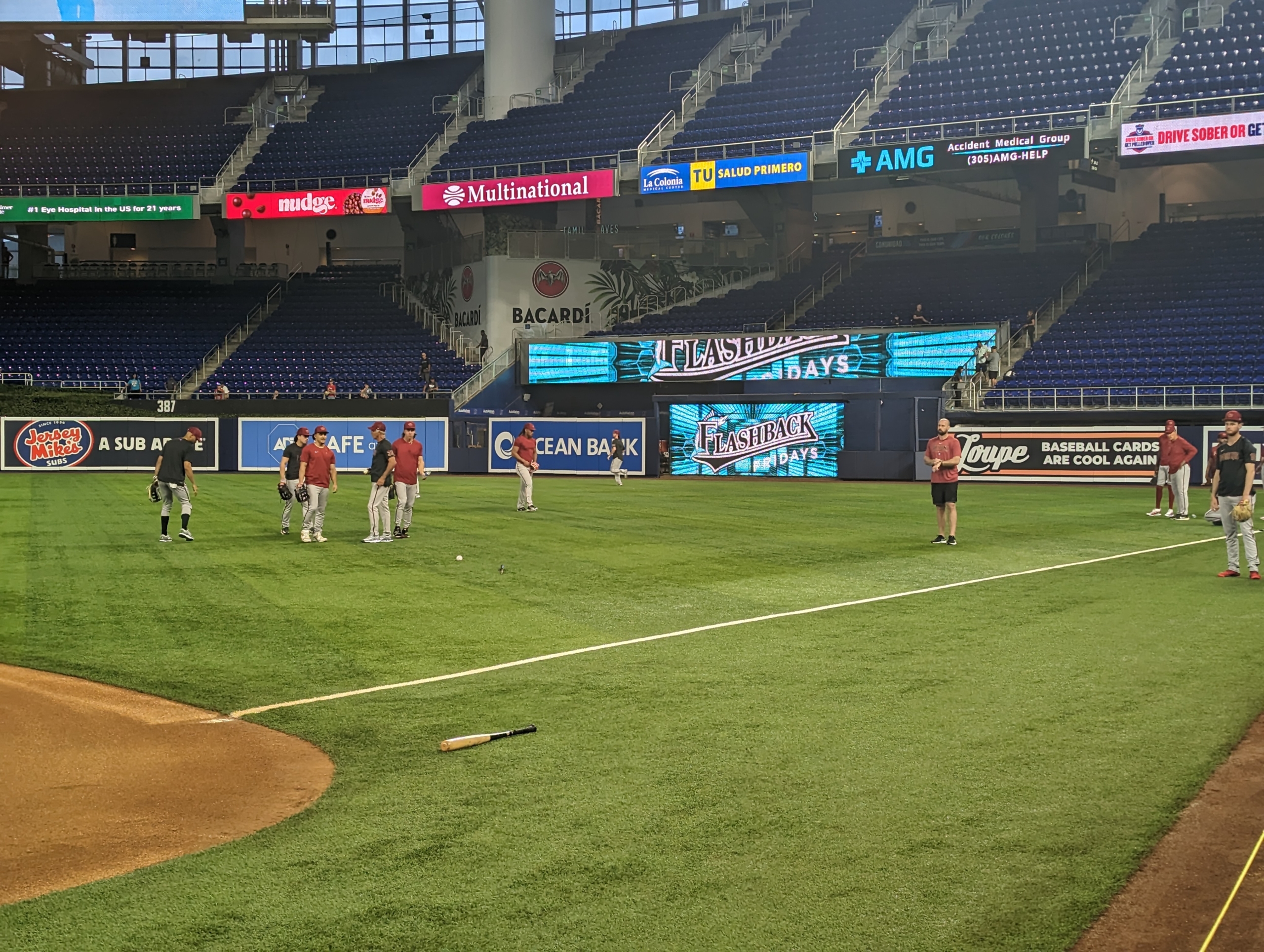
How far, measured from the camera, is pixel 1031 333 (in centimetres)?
4409

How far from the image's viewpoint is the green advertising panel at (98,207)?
5631 centimetres

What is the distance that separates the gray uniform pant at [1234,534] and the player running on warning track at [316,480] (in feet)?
43.2

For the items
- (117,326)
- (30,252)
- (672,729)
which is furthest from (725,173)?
(672,729)

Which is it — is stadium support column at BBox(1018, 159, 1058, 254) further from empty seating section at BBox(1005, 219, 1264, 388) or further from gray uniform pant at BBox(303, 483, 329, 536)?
gray uniform pant at BBox(303, 483, 329, 536)

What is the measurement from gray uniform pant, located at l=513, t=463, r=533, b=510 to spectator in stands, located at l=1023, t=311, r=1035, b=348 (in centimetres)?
2310

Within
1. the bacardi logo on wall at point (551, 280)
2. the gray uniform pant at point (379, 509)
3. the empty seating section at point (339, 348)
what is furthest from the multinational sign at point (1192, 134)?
the gray uniform pant at point (379, 509)

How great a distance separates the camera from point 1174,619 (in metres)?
12.7

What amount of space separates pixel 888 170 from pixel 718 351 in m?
9.00

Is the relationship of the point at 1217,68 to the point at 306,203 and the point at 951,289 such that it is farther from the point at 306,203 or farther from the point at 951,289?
the point at 306,203

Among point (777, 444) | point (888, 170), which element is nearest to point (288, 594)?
point (777, 444)

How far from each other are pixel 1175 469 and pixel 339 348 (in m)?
38.5

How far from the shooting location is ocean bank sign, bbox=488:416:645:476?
4394 cm

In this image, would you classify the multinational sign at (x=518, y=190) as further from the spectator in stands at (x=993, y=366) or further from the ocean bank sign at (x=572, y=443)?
the spectator in stands at (x=993, y=366)

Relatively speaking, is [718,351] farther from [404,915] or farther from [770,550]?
[404,915]
